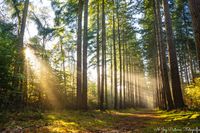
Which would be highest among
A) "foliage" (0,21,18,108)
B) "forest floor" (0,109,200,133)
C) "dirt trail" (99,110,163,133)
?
"foliage" (0,21,18,108)

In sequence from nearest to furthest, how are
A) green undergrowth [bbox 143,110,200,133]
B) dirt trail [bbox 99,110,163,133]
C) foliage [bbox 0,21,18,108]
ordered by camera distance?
green undergrowth [bbox 143,110,200,133], dirt trail [bbox 99,110,163,133], foliage [bbox 0,21,18,108]

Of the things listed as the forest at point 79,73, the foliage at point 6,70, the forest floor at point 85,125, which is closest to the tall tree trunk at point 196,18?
the forest at point 79,73

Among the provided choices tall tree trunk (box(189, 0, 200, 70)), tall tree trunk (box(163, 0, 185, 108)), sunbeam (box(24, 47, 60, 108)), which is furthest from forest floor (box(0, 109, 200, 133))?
sunbeam (box(24, 47, 60, 108))

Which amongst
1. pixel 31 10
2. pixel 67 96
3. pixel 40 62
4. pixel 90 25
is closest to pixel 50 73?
pixel 40 62

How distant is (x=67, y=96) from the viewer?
2066 centimetres

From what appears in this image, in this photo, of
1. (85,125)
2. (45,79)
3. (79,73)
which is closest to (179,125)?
(85,125)

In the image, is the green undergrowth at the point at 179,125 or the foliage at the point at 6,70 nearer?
the green undergrowth at the point at 179,125

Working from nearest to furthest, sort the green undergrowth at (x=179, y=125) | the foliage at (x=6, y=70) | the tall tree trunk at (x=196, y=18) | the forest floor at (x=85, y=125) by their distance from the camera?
the green undergrowth at (x=179, y=125) < the tall tree trunk at (x=196, y=18) < the forest floor at (x=85, y=125) < the foliage at (x=6, y=70)

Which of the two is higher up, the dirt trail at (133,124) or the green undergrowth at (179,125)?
the green undergrowth at (179,125)

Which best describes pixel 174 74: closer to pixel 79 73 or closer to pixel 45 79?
pixel 79 73

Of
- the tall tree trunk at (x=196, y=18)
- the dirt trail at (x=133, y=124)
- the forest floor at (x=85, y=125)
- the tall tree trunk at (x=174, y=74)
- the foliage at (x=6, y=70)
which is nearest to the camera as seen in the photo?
the tall tree trunk at (x=196, y=18)

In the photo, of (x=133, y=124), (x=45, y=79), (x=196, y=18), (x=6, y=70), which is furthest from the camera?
(x=45, y=79)

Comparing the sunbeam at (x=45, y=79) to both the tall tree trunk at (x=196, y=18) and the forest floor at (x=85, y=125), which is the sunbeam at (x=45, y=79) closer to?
the forest floor at (x=85, y=125)

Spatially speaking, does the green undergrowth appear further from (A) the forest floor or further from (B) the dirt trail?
(B) the dirt trail
